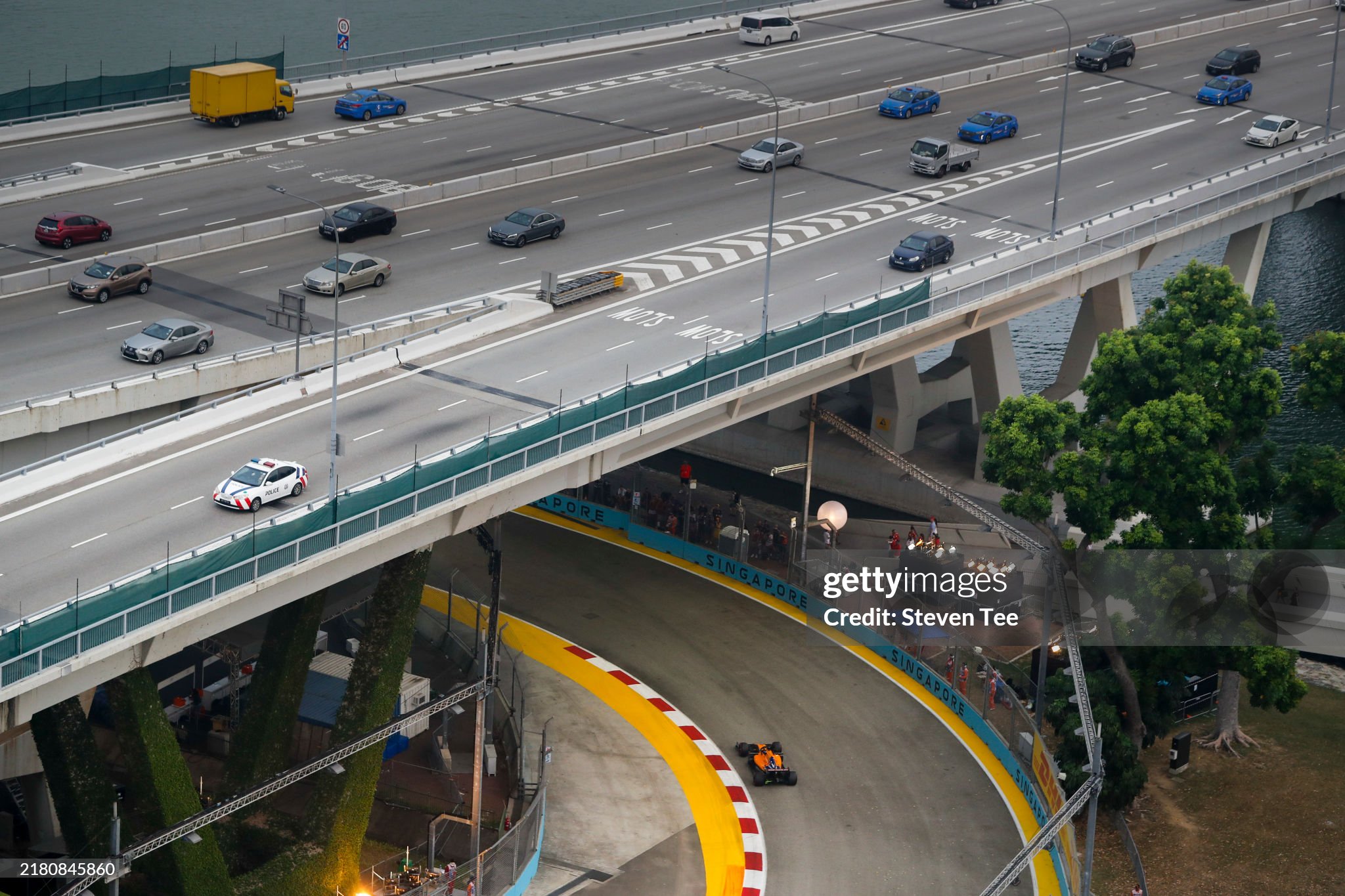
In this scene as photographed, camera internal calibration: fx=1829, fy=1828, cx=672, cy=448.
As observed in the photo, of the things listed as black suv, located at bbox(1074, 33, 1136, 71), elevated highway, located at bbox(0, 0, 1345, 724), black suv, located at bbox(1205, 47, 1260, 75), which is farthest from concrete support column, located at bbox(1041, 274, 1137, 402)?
black suv, located at bbox(1205, 47, 1260, 75)

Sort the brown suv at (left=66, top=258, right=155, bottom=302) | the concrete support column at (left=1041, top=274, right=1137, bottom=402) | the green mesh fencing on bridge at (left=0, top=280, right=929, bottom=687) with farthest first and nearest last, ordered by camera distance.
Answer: the concrete support column at (left=1041, top=274, right=1137, bottom=402) < the brown suv at (left=66, top=258, right=155, bottom=302) < the green mesh fencing on bridge at (left=0, top=280, right=929, bottom=687)

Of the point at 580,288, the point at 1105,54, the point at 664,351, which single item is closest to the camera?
the point at 664,351

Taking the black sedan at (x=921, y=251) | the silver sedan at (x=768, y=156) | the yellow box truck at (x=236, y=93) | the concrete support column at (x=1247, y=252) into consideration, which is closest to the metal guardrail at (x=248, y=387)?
the black sedan at (x=921, y=251)

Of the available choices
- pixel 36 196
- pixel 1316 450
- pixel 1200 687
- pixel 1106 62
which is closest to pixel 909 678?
pixel 1200 687

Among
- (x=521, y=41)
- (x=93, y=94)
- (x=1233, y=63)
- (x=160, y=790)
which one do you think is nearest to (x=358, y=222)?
(x=93, y=94)

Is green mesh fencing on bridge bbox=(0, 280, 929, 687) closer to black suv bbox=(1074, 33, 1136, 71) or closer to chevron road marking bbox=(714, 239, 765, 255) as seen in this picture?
chevron road marking bbox=(714, 239, 765, 255)

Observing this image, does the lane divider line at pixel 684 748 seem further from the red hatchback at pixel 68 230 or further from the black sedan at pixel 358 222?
the red hatchback at pixel 68 230

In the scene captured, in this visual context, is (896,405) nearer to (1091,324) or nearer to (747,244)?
(1091,324)
